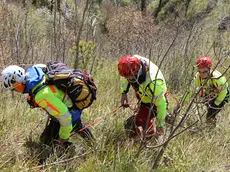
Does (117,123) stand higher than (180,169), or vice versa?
(117,123)

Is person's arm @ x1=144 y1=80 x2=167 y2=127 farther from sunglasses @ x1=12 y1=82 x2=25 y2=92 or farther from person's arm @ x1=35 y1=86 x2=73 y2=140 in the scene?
sunglasses @ x1=12 y1=82 x2=25 y2=92

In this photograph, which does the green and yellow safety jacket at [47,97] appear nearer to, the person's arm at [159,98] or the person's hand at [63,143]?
the person's hand at [63,143]

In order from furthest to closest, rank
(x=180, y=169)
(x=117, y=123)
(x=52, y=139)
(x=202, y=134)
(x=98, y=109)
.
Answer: (x=98, y=109) < (x=202, y=134) < (x=117, y=123) < (x=52, y=139) < (x=180, y=169)

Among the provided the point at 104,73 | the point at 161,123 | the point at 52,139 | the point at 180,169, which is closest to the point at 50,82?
the point at 52,139

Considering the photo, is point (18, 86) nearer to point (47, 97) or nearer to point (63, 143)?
point (47, 97)

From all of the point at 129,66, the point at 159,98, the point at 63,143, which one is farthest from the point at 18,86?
the point at 159,98

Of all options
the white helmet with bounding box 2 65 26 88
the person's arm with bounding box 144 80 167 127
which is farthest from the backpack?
the person's arm with bounding box 144 80 167 127

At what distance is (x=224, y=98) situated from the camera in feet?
15.5

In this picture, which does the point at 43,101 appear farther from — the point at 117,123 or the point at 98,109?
the point at 98,109

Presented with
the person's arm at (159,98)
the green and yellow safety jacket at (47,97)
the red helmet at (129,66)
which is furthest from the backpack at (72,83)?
the person's arm at (159,98)

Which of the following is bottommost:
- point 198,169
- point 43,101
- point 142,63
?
point 198,169

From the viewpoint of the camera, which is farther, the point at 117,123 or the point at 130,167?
the point at 117,123

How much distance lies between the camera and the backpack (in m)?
3.03

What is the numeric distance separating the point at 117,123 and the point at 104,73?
8.71 ft
